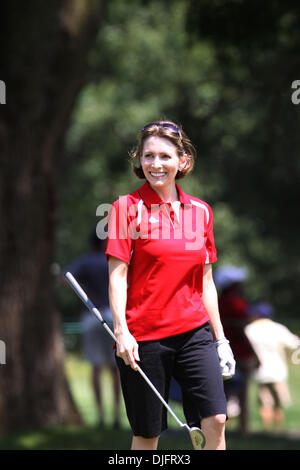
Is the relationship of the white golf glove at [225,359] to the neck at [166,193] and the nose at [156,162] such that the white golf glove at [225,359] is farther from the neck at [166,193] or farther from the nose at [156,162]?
the nose at [156,162]

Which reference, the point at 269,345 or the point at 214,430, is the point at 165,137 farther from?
the point at 269,345

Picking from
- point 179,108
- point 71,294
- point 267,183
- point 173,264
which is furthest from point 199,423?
point 71,294

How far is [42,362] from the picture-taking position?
26.6 feet

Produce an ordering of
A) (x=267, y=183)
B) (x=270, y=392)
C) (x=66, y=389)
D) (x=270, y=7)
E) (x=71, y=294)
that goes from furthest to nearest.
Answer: (x=71, y=294), (x=267, y=183), (x=270, y=392), (x=66, y=389), (x=270, y=7)

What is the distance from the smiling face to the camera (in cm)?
387

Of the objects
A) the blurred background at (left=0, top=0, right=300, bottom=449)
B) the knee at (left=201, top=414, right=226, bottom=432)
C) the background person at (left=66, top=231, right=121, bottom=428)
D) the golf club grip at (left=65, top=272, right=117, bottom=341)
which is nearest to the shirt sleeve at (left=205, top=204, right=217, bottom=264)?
the golf club grip at (left=65, top=272, right=117, bottom=341)

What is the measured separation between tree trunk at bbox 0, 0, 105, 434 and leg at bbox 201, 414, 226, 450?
4.09 metres

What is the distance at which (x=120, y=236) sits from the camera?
12.3 feet

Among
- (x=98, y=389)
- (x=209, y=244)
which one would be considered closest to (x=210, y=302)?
(x=209, y=244)

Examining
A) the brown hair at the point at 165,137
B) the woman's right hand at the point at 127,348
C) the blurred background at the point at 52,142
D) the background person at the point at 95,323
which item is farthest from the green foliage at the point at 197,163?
the woman's right hand at the point at 127,348

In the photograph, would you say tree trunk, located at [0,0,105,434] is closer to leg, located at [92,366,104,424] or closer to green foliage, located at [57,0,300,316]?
leg, located at [92,366,104,424]

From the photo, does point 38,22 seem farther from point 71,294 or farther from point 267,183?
point 71,294

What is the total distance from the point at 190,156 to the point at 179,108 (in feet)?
21.3

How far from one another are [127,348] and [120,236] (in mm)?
470
